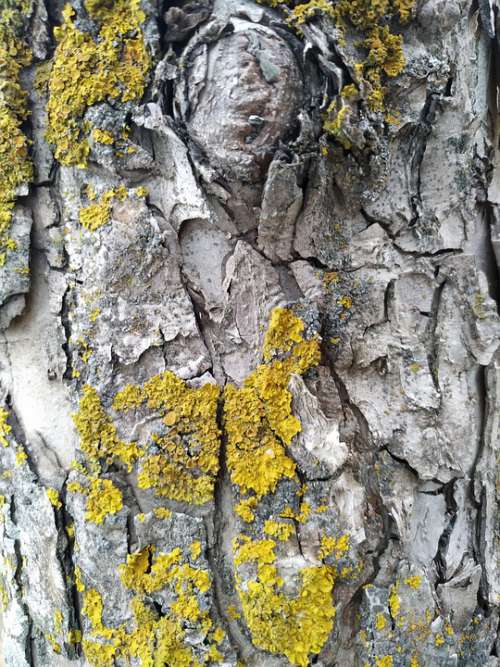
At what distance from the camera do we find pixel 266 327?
1096 mm

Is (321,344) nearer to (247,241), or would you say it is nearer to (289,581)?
(247,241)

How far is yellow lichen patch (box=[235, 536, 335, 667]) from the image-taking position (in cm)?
100

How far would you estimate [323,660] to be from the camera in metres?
1.04

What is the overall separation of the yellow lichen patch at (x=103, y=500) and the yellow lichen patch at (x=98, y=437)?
4 centimetres

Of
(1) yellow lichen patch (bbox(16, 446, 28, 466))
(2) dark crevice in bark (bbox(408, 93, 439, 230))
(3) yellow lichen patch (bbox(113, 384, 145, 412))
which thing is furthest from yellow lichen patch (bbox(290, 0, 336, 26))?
(1) yellow lichen patch (bbox(16, 446, 28, 466))

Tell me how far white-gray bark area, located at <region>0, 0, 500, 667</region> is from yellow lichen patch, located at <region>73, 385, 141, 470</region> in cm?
3

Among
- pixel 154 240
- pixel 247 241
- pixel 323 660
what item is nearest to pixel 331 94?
pixel 247 241

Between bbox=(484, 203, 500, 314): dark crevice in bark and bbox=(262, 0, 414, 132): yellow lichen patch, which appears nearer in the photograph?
bbox=(262, 0, 414, 132): yellow lichen patch

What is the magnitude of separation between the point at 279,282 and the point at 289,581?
63cm

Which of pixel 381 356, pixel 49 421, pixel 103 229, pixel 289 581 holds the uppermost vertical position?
pixel 103 229

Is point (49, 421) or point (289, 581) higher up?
point (49, 421)

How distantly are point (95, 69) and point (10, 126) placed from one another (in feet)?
0.76

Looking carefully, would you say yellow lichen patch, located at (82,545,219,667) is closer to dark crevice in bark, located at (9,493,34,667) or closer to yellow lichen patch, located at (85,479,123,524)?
yellow lichen patch, located at (85,479,123,524)

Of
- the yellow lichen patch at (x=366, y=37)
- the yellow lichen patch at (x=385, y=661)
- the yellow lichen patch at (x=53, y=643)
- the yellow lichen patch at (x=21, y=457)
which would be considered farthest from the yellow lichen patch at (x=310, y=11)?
the yellow lichen patch at (x=53, y=643)
